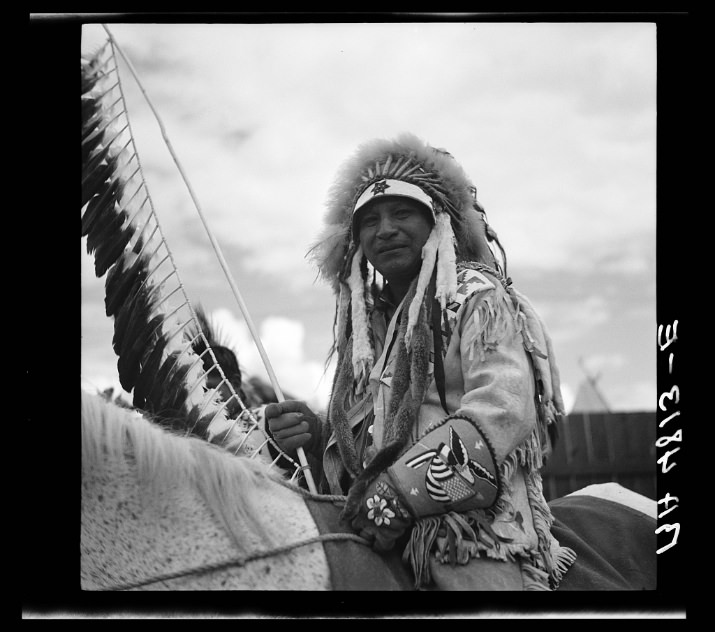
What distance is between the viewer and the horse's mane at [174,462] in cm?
231

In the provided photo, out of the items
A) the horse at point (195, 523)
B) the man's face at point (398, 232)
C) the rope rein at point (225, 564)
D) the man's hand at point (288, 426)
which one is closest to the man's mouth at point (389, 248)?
the man's face at point (398, 232)

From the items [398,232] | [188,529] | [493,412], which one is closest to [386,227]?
[398,232]

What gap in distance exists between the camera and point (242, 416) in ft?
9.58

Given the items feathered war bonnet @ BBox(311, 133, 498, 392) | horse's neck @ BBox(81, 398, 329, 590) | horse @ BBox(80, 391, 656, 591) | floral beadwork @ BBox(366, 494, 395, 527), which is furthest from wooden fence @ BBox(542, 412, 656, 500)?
horse's neck @ BBox(81, 398, 329, 590)

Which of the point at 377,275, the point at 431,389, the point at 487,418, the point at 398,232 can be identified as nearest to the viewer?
the point at 487,418

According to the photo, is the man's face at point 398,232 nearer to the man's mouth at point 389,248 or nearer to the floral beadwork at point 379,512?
the man's mouth at point 389,248

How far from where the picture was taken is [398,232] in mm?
2941

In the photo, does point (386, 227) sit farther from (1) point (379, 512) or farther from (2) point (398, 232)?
(1) point (379, 512)

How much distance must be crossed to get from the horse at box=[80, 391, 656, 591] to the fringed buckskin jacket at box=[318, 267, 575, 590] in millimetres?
260

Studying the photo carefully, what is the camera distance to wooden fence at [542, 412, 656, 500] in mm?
4660

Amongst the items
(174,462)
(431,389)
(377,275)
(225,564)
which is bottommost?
(225,564)

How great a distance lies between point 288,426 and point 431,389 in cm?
52
